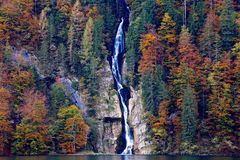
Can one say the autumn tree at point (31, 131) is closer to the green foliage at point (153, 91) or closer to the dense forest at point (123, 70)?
the dense forest at point (123, 70)

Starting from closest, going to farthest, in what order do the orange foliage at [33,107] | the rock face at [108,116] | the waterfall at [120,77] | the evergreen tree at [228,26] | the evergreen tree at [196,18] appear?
the orange foliage at [33,107] → the waterfall at [120,77] → the rock face at [108,116] → the evergreen tree at [228,26] → the evergreen tree at [196,18]

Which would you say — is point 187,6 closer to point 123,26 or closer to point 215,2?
point 215,2

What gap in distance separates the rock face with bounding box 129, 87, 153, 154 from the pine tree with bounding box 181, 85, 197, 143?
298 inches

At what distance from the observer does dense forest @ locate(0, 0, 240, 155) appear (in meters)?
91.5

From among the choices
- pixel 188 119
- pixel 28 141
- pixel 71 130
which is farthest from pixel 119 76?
pixel 28 141

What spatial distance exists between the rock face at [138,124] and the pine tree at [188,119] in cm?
756

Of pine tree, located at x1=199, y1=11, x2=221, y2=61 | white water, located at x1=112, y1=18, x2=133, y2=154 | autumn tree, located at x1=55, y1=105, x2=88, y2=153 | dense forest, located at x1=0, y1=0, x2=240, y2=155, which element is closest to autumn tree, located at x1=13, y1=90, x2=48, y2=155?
dense forest, located at x1=0, y1=0, x2=240, y2=155

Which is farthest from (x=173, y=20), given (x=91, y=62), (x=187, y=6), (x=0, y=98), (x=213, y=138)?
A: (x=0, y=98)

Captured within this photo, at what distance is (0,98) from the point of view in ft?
302

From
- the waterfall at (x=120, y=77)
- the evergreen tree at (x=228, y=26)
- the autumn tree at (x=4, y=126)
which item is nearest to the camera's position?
the autumn tree at (x=4, y=126)

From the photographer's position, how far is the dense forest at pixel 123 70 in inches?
3602

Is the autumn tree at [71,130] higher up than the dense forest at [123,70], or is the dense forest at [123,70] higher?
the dense forest at [123,70]

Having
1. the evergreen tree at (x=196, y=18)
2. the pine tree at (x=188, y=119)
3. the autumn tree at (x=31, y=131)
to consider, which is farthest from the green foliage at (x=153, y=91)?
the autumn tree at (x=31, y=131)

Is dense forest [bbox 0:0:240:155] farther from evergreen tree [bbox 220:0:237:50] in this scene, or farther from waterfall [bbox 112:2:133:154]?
waterfall [bbox 112:2:133:154]
